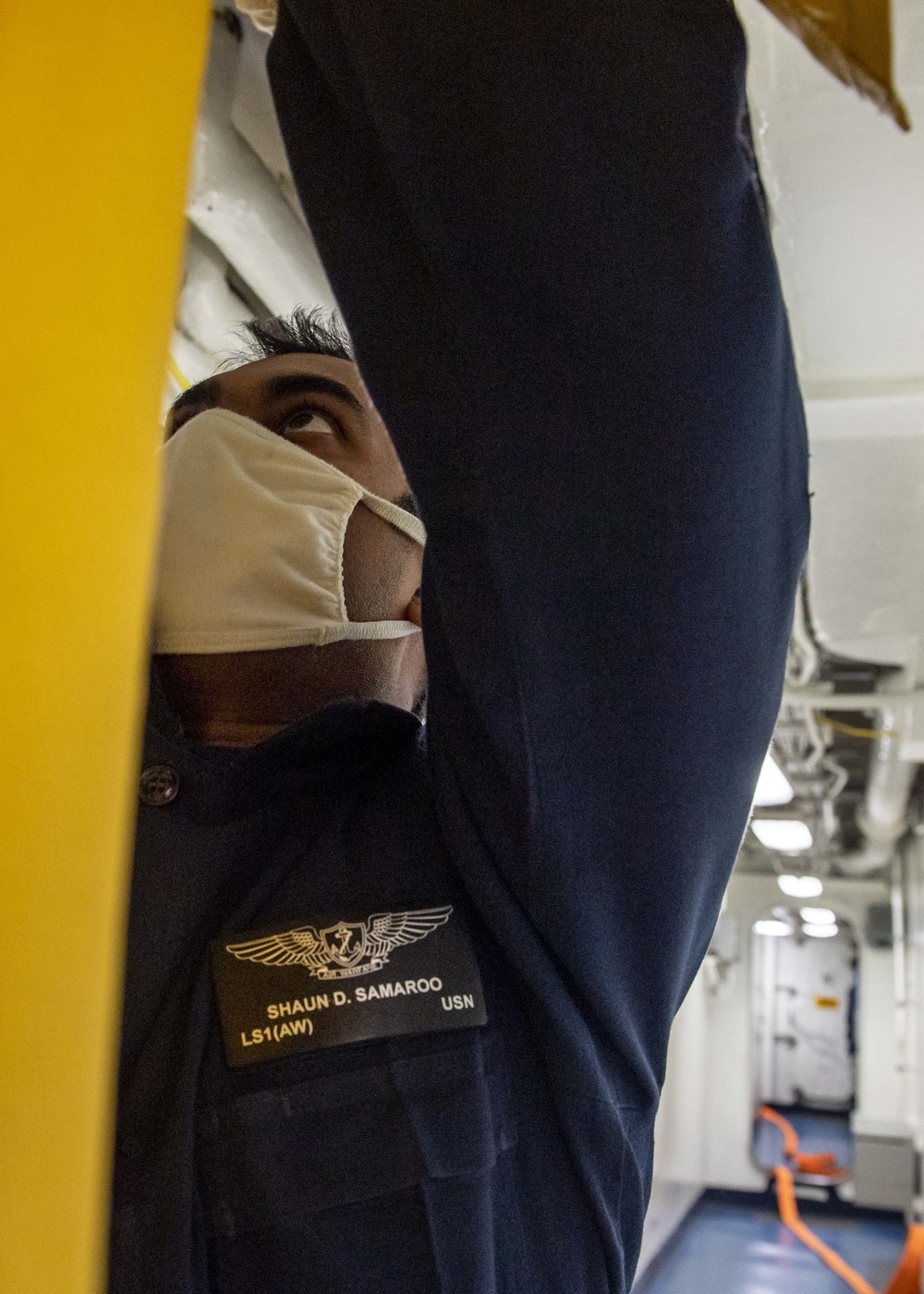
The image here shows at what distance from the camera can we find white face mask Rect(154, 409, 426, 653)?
1.18 metres

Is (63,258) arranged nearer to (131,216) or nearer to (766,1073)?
(131,216)

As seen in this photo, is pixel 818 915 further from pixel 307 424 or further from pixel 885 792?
pixel 307 424

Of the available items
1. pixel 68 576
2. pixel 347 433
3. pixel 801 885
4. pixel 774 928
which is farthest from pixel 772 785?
pixel 774 928

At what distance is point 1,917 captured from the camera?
333 millimetres

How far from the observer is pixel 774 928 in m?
13.9

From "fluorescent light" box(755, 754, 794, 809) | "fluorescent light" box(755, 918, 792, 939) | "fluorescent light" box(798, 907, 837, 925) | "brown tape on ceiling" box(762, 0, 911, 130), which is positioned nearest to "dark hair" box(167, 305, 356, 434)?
Result: "brown tape on ceiling" box(762, 0, 911, 130)

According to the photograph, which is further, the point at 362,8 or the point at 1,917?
the point at 362,8

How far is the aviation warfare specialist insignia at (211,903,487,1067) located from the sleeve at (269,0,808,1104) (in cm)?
8

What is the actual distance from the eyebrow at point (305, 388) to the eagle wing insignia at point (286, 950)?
71 cm

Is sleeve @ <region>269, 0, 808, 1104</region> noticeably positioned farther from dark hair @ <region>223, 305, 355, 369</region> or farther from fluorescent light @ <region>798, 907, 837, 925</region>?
fluorescent light @ <region>798, 907, 837, 925</region>

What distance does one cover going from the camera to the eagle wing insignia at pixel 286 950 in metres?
0.94

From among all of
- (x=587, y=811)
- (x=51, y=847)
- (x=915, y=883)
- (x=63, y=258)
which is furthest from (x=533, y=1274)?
(x=915, y=883)

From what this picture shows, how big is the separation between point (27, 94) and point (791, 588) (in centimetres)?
72

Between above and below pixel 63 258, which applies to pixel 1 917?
below
